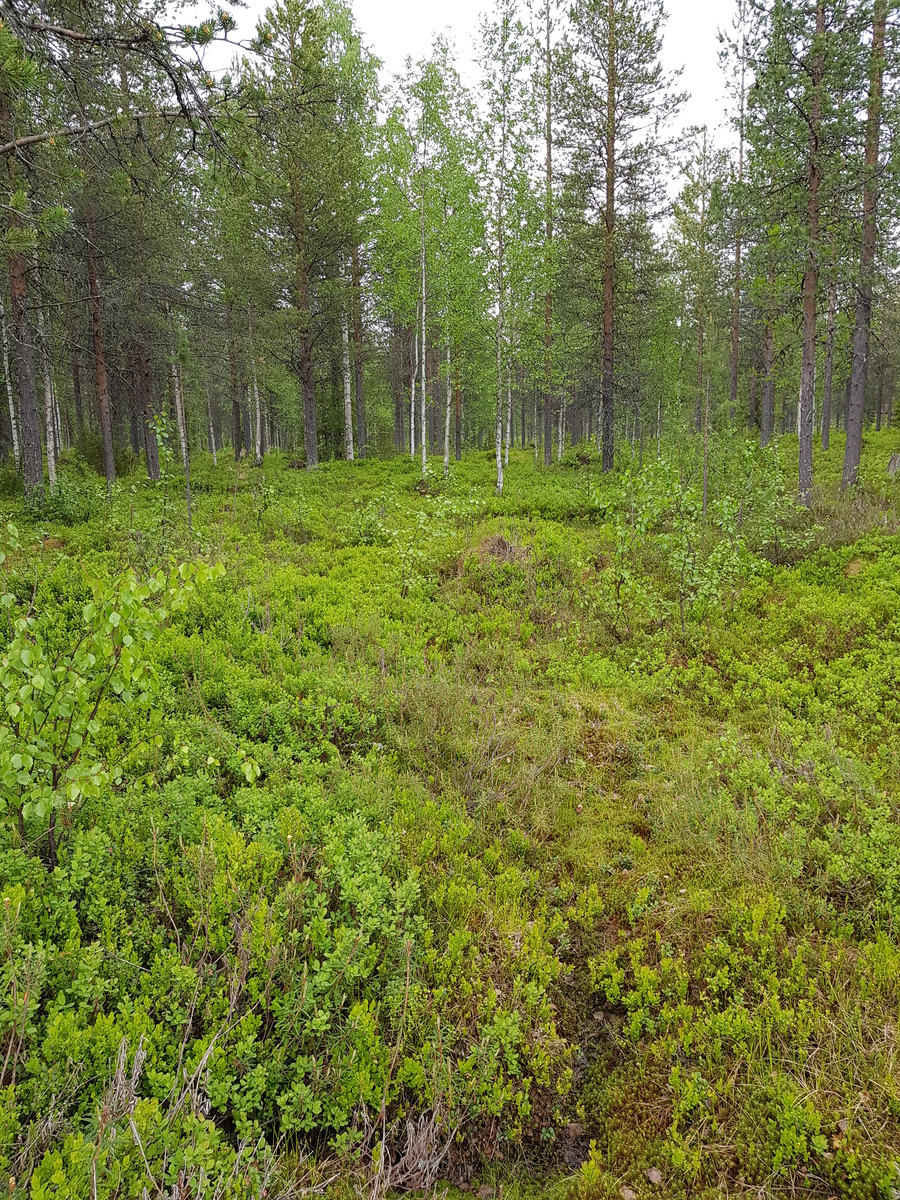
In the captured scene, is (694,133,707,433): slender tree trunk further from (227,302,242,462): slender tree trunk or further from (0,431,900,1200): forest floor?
(227,302,242,462): slender tree trunk

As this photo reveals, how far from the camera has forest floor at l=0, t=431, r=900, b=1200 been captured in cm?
244

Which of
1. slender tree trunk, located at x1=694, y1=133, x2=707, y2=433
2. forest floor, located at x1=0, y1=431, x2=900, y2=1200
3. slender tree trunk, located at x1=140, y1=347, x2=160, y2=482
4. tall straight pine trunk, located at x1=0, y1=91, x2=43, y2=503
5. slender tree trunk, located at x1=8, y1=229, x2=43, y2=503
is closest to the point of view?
forest floor, located at x1=0, y1=431, x2=900, y2=1200

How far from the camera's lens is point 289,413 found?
34812mm

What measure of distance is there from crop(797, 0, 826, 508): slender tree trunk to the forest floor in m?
5.07

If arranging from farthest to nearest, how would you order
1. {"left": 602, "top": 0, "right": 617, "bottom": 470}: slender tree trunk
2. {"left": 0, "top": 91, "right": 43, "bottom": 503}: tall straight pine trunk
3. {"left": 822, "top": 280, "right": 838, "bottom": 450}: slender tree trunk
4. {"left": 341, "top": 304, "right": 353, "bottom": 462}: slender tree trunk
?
{"left": 341, "top": 304, "right": 353, "bottom": 462}: slender tree trunk, {"left": 602, "top": 0, "right": 617, "bottom": 470}: slender tree trunk, {"left": 822, "top": 280, "right": 838, "bottom": 450}: slender tree trunk, {"left": 0, "top": 91, "right": 43, "bottom": 503}: tall straight pine trunk

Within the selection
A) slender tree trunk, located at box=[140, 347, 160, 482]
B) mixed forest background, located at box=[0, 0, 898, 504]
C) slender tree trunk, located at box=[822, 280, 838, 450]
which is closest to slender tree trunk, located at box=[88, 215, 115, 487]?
mixed forest background, located at box=[0, 0, 898, 504]

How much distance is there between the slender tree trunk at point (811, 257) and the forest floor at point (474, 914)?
5065 millimetres

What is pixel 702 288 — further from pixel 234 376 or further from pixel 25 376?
pixel 234 376

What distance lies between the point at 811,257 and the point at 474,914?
1352cm

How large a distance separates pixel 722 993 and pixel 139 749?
13.8ft

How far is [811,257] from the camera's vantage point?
11070 millimetres

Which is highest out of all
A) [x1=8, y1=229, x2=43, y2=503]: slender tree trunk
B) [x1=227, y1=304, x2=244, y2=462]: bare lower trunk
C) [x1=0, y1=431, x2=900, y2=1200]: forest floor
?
[x1=227, y1=304, x2=244, y2=462]: bare lower trunk

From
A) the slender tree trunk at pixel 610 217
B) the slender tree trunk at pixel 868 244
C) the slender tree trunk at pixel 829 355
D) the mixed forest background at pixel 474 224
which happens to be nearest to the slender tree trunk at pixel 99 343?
the mixed forest background at pixel 474 224

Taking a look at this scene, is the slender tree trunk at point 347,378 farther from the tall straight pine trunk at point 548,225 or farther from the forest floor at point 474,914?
the forest floor at point 474,914
